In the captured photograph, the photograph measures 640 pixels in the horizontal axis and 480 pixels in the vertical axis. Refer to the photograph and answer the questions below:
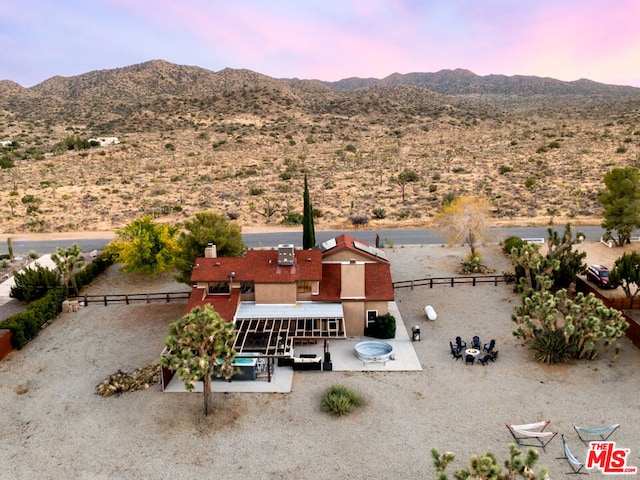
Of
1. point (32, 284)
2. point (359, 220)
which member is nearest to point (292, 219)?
point (359, 220)

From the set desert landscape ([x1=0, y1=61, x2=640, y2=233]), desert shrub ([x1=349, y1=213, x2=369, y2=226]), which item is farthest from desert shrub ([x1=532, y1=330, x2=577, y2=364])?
desert shrub ([x1=349, y1=213, x2=369, y2=226])

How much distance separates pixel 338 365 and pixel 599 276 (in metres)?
20.2

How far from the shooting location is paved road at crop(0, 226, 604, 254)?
4212 centimetres

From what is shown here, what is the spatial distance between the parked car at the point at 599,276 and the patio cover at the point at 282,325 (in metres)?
18.6

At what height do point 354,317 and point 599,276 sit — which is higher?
point 599,276

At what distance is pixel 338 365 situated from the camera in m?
22.1

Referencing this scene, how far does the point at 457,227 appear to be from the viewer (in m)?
35.0

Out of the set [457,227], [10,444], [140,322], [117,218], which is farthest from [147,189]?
[10,444]

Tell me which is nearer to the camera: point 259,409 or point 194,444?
point 194,444

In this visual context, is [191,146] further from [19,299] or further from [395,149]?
[19,299]

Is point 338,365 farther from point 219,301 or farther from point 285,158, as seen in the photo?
point 285,158

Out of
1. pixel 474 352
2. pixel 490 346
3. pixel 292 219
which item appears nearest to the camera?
pixel 474 352

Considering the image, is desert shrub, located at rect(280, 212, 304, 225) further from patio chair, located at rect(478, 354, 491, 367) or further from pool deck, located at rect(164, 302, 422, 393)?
patio chair, located at rect(478, 354, 491, 367)

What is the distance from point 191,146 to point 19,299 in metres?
71.4
